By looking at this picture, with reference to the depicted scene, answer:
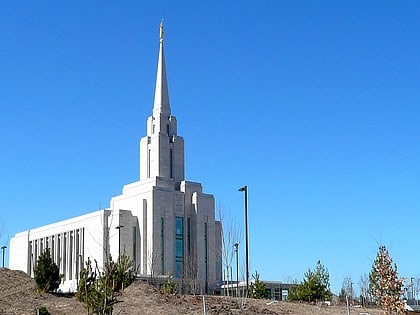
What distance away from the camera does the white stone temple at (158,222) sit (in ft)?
269

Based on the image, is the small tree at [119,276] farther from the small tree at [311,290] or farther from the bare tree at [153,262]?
the bare tree at [153,262]

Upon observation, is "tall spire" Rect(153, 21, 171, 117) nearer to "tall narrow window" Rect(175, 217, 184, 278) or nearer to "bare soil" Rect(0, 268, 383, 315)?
"tall narrow window" Rect(175, 217, 184, 278)

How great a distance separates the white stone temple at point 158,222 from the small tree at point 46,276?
3797 centimetres

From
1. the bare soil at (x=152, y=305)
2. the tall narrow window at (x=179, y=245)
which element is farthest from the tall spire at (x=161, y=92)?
the bare soil at (x=152, y=305)

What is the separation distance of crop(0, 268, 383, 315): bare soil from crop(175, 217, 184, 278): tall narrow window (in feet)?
143

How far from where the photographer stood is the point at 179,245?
84.6 meters

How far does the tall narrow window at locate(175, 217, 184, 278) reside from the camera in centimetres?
8325

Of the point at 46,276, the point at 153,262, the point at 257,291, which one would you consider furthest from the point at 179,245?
the point at 46,276

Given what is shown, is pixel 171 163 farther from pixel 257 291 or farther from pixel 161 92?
pixel 257 291

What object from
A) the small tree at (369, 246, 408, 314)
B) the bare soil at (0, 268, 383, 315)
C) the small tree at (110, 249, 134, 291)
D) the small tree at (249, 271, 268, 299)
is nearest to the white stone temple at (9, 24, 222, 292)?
the small tree at (249, 271, 268, 299)

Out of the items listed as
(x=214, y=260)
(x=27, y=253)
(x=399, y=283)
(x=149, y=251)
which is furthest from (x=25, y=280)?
(x=27, y=253)

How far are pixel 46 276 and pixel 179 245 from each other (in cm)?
4479

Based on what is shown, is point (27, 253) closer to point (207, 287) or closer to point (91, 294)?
point (207, 287)

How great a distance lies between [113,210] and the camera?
83.9 metres
